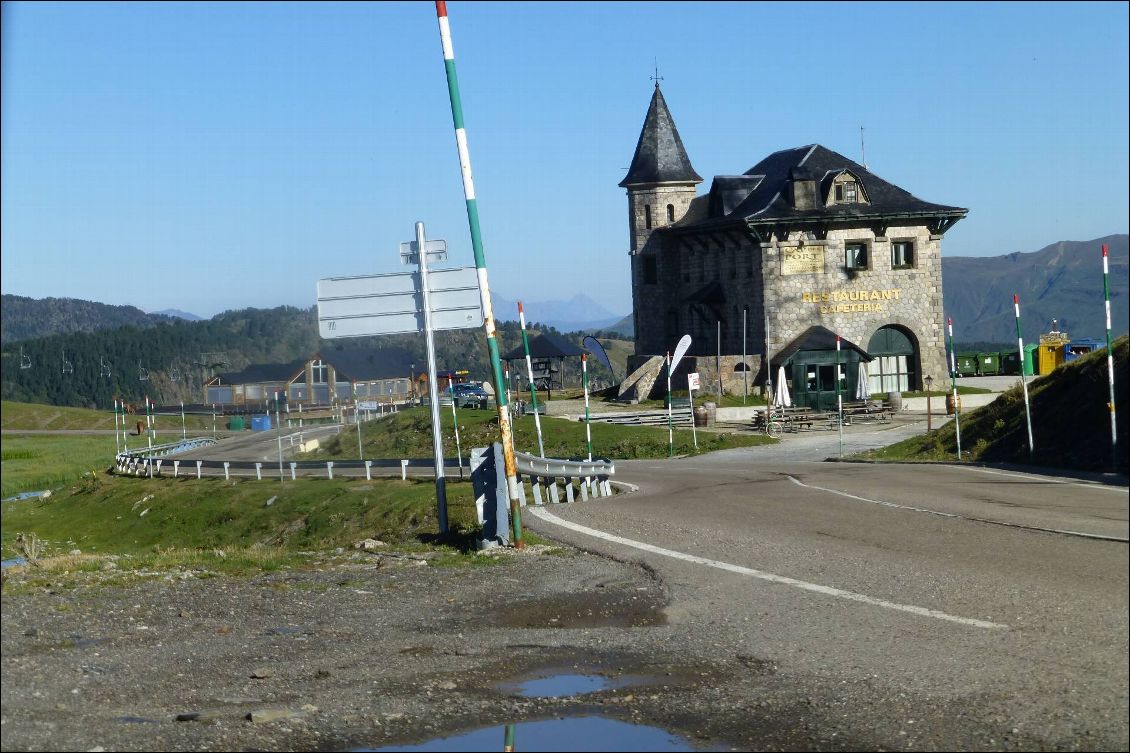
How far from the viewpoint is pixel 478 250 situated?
14570mm

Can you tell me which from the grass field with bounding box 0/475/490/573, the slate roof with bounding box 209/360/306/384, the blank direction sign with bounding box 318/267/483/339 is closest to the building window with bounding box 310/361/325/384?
the slate roof with bounding box 209/360/306/384

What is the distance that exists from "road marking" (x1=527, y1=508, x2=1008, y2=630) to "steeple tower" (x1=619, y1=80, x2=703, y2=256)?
51233mm

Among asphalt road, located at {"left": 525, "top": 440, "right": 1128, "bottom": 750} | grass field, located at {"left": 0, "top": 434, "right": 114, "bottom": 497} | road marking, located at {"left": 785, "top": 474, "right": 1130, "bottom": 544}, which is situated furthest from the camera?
grass field, located at {"left": 0, "top": 434, "right": 114, "bottom": 497}

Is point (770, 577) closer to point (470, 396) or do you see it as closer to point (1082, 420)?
point (1082, 420)

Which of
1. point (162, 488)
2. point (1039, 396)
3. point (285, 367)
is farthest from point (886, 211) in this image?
point (1039, 396)

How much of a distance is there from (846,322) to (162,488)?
34.6 m

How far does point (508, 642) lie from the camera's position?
364 inches

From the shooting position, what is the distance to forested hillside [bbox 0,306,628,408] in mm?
18734

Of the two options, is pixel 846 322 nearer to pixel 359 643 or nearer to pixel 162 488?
pixel 162 488

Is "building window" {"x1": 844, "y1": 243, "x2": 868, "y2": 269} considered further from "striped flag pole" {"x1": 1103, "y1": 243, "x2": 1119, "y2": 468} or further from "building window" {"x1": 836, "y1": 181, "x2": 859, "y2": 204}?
"striped flag pole" {"x1": 1103, "y1": 243, "x2": 1119, "y2": 468}

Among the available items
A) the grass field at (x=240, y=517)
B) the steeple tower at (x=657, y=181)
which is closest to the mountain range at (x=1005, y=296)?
the grass field at (x=240, y=517)

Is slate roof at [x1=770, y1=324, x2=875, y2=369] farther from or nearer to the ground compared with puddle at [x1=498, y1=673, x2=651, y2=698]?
farther from the ground

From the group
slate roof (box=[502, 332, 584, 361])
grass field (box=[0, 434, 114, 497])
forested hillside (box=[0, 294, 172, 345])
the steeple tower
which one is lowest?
grass field (box=[0, 434, 114, 497])

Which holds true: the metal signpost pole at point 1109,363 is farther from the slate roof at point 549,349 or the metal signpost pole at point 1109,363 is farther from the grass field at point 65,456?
the slate roof at point 549,349
